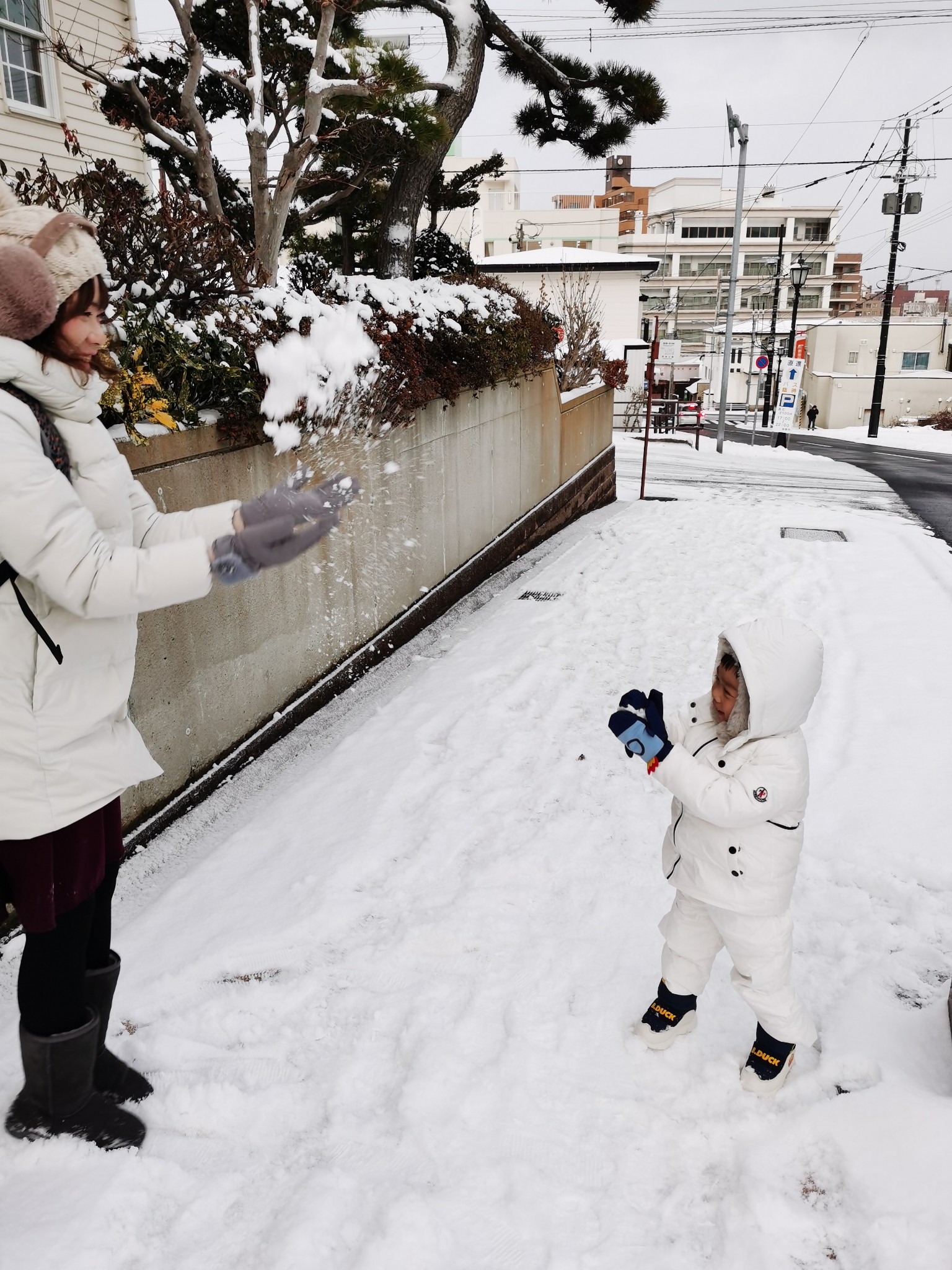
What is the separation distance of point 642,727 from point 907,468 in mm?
21583

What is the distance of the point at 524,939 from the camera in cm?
286

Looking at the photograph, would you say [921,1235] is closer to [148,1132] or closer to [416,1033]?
[416,1033]

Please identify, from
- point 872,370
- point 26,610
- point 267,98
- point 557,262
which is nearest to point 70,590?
point 26,610

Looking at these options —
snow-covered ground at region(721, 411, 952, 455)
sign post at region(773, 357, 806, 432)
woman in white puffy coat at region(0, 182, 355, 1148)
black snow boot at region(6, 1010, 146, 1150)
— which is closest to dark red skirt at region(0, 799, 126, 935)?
woman in white puffy coat at region(0, 182, 355, 1148)

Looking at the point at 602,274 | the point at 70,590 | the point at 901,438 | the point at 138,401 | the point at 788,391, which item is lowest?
the point at 901,438

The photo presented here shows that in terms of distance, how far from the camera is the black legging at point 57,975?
71.1 inches

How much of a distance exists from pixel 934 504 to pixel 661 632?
387 inches

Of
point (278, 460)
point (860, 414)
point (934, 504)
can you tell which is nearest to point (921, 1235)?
point (278, 460)

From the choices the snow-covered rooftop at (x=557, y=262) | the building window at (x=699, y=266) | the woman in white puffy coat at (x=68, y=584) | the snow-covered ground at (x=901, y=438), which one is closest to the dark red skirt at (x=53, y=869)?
the woman in white puffy coat at (x=68, y=584)

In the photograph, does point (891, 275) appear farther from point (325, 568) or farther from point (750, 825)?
point (750, 825)

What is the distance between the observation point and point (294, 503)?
65.9 inches

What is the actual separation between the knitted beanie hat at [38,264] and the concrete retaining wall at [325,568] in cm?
158

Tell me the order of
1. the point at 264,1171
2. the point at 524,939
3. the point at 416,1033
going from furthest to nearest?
the point at 524,939, the point at 416,1033, the point at 264,1171

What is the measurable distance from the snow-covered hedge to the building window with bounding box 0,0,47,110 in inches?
227
